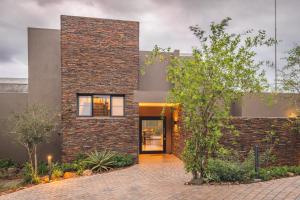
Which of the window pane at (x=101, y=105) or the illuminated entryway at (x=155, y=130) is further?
the illuminated entryway at (x=155, y=130)

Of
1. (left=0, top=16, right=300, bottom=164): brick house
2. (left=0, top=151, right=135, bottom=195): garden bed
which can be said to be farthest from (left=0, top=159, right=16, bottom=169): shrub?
(left=0, top=16, right=300, bottom=164): brick house

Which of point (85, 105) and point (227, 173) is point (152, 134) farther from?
point (227, 173)

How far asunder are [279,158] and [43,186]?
11.1 m

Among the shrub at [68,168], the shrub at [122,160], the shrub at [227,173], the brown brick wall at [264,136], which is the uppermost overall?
the brown brick wall at [264,136]

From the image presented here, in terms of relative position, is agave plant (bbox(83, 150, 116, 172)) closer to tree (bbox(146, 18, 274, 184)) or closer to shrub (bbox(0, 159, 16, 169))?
tree (bbox(146, 18, 274, 184))

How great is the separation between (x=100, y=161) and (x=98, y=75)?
453cm

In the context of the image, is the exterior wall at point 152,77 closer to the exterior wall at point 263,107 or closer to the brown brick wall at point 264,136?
the brown brick wall at point 264,136

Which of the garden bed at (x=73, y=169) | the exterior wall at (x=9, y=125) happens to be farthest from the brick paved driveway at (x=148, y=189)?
the exterior wall at (x=9, y=125)

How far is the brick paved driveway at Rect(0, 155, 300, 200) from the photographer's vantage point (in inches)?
318

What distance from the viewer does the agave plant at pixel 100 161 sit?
12461 millimetres

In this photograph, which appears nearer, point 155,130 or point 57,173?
point 57,173

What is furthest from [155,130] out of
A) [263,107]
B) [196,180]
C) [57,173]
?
[196,180]

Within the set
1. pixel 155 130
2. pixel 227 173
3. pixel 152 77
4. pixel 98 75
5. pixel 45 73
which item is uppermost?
pixel 45 73

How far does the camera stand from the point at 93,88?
14.0 metres
